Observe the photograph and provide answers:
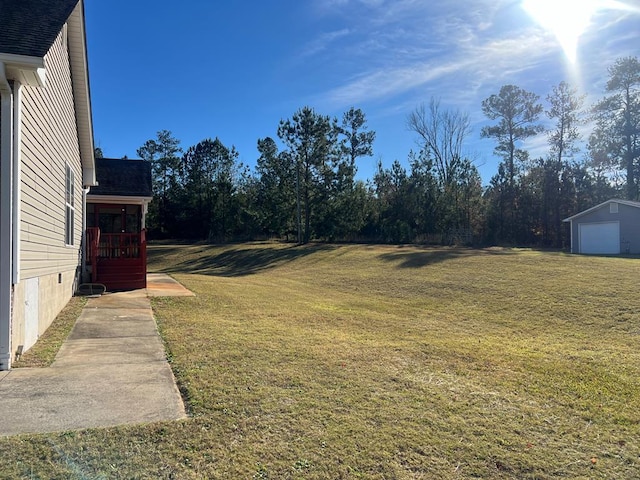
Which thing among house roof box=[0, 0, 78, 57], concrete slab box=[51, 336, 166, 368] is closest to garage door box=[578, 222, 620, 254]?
concrete slab box=[51, 336, 166, 368]

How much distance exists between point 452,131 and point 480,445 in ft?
138

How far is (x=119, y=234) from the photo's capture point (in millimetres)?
13227

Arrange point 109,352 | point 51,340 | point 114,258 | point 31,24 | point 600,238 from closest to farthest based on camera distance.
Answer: point 31,24
point 109,352
point 51,340
point 114,258
point 600,238

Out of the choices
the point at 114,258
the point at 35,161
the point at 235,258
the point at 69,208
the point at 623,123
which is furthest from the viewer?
the point at 623,123

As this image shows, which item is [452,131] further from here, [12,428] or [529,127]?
[12,428]

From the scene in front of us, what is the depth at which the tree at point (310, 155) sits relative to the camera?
115 ft

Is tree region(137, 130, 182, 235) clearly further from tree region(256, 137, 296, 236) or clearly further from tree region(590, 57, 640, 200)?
tree region(590, 57, 640, 200)

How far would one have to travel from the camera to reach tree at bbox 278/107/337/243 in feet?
115

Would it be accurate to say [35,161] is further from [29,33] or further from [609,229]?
[609,229]

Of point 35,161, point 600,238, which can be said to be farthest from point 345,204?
point 35,161

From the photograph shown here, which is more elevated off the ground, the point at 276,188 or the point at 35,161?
the point at 276,188

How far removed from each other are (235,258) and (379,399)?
92.3 ft

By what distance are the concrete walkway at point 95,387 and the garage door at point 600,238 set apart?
92.3ft

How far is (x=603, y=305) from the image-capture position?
11.3m
